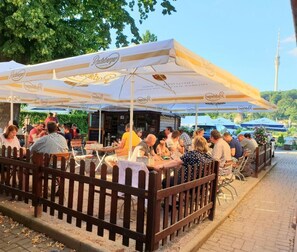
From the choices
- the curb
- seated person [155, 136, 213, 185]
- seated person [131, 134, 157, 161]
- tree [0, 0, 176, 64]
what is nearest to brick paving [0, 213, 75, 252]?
the curb

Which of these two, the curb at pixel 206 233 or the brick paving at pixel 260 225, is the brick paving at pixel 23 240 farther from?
the brick paving at pixel 260 225

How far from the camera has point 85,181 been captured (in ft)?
11.5

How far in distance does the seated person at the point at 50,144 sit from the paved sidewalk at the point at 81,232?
975 millimetres

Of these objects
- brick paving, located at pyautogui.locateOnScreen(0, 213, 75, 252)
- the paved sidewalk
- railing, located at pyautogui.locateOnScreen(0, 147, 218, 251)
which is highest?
railing, located at pyautogui.locateOnScreen(0, 147, 218, 251)

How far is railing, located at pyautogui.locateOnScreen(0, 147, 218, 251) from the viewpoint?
3021 mm

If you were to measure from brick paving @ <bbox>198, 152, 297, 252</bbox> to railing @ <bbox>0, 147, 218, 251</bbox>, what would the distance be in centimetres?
42

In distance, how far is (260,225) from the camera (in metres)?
4.59

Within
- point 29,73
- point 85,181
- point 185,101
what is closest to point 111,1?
point 185,101

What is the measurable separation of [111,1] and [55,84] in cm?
511

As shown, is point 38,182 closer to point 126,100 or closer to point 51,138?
point 51,138

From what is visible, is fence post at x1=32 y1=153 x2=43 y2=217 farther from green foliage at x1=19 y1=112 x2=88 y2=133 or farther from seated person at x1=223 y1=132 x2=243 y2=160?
green foliage at x1=19 y1=112 x2=88 y2=133

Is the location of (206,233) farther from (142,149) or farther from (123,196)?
(142,149)

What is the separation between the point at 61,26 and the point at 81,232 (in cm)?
837

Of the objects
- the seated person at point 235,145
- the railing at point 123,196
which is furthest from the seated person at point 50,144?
the seated person at point 235,145
